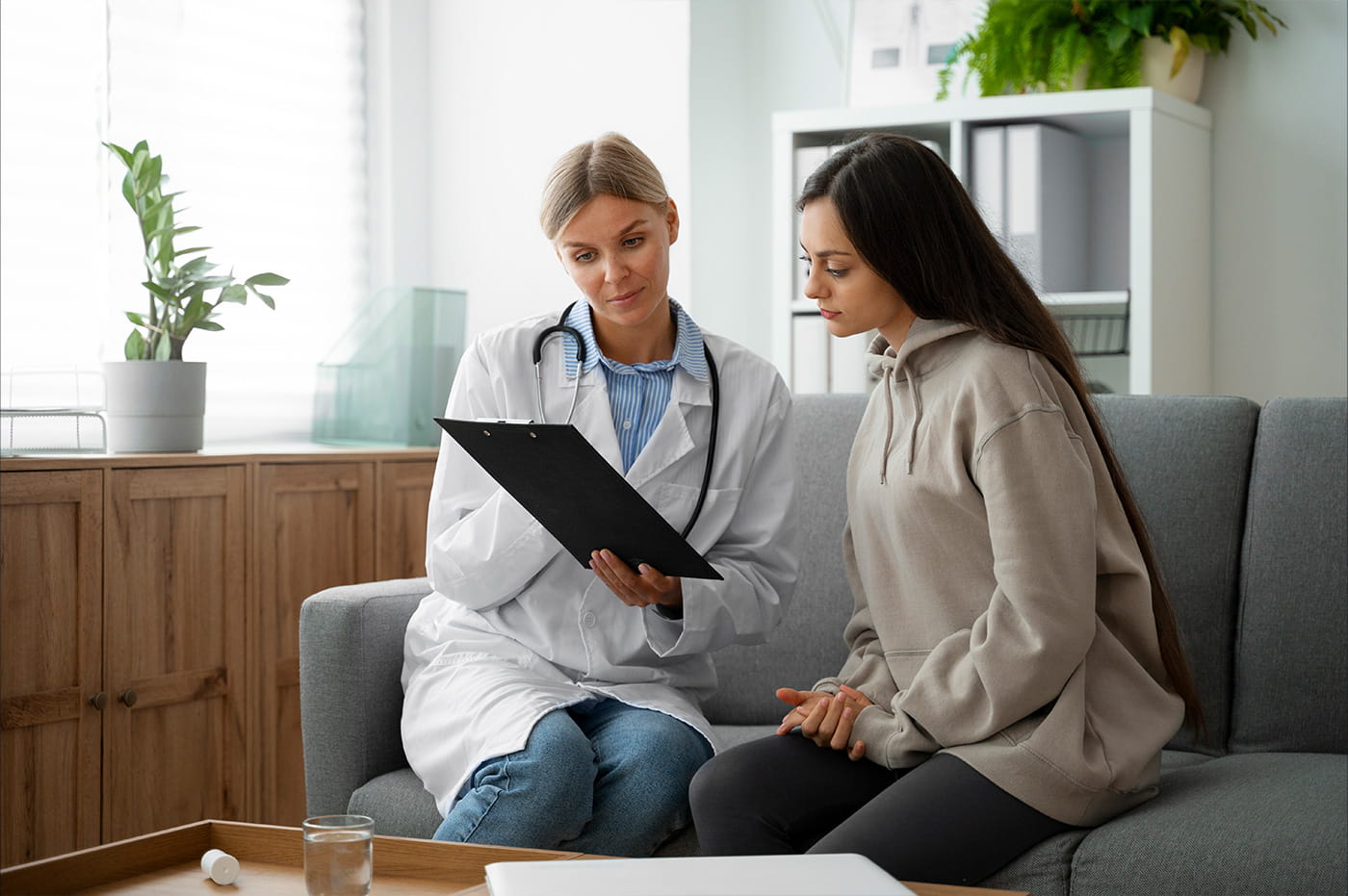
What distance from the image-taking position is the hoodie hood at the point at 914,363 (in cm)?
153

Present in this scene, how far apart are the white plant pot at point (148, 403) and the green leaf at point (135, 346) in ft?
0.14

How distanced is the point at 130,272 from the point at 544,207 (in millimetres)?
1473

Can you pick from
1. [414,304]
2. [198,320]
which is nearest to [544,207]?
[198,320]

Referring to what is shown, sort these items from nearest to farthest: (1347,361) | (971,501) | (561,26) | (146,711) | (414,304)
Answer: (971,501), (146,711), (1347,361), (414,304), (561,26)

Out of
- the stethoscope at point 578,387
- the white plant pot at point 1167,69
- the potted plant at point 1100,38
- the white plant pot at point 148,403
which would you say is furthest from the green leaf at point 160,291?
the white plant pot at point 1167,69

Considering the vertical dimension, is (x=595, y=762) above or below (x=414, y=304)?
below

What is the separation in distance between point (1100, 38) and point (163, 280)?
74.2 inches

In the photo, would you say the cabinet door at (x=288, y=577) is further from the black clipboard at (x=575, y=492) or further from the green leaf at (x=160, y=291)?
the black clipboard at (x=575, y=492)

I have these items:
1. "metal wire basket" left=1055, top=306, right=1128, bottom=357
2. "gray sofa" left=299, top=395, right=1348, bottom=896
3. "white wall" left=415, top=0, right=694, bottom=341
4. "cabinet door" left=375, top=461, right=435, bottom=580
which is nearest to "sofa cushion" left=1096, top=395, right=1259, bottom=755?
"gray sofa" left=299, top=395, right=1348, bottom=896

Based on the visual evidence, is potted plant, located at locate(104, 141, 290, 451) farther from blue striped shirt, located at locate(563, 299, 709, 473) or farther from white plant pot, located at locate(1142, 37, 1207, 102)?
white plant pot, located at locate(1142, 37, 1207, 102)

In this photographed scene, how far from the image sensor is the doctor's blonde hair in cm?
173

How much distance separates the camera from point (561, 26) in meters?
3.23

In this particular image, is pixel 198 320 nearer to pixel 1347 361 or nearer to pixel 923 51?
pixel 923 51

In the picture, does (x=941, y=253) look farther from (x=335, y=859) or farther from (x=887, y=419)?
(x=335, y=859)
